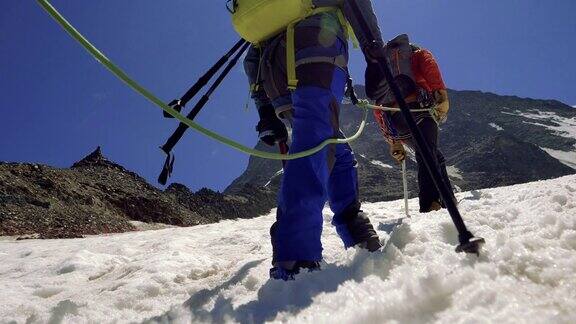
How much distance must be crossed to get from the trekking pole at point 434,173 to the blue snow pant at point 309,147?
298 millimetres

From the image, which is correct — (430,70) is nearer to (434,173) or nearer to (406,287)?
(434,173)

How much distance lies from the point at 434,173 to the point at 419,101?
14.7ft

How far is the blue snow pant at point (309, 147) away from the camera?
8.00 ft

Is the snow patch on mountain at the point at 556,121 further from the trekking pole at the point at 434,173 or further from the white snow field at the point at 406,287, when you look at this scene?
the white snow field at the point at 406,287

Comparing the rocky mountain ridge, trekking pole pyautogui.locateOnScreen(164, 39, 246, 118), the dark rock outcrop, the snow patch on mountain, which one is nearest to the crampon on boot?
trekking pole pyautogui.locateOnScreen(164, 39, 246, 118)

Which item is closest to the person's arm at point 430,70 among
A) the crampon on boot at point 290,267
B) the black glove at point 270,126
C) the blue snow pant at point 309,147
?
the black glove at point 270,126

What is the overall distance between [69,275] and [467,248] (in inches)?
134

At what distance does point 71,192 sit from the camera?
1317 cm

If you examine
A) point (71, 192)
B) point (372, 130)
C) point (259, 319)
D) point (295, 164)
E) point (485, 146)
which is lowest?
point (259, 319)

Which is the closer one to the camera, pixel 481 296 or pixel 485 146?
pixel 481 296

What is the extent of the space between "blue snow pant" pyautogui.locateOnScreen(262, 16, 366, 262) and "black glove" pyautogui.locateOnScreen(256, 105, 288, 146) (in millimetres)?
486

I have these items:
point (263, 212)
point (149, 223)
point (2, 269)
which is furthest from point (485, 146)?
point (2, 269)

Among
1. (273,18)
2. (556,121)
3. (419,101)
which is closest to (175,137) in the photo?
(273,18)

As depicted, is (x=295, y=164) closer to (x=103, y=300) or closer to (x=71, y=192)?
(x=103, y=300)
